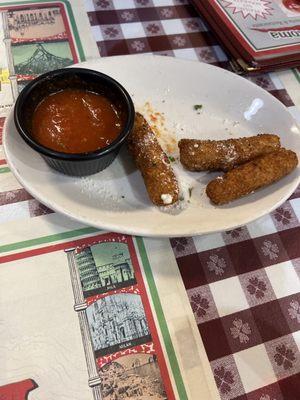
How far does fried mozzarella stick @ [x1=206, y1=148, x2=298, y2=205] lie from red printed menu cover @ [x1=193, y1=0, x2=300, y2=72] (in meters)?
0.55

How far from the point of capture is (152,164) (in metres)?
1.19

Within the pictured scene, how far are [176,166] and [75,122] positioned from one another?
0.37 metres

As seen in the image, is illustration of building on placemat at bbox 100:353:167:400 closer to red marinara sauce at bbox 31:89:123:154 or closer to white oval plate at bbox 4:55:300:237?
white oval plate at bbox 4:55:300:237

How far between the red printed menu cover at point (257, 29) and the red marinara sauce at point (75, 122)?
723 millimetres

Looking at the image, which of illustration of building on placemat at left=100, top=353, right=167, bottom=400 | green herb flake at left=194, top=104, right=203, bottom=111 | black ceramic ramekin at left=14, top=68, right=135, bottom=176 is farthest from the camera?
green herb flake at left=194, top=104, right=203, bottom=111

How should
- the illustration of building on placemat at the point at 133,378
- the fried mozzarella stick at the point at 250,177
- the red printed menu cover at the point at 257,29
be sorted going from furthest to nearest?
the red printed menu cover at the point at 257,29
the fried mozzarella stick at the point at 250,177
the illustration of building on placemat at the point at 133,378

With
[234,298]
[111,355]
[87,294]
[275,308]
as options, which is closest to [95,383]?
[111,355]

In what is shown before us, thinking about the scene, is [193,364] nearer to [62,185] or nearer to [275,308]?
[275,308]

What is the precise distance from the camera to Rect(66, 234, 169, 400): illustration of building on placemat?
960 mm

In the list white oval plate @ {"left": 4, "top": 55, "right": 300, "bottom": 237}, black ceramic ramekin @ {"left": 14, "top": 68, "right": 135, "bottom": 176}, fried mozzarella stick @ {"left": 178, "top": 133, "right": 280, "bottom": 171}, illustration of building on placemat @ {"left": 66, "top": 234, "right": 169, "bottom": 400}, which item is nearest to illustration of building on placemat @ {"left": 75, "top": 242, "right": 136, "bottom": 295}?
illustration of building on placemat @ {"left": 66, "top": 234, "right": 169, "bottom": 400}

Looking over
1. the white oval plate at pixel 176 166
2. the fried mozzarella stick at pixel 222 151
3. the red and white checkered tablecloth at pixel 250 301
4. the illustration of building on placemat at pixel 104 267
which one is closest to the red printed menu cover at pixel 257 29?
the white oval plate at pixel 176 166

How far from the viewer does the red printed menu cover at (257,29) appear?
1.59 metres

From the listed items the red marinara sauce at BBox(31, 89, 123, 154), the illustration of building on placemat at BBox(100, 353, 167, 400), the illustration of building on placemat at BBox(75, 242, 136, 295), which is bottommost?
the illustration of building on placemat at BBox(100, 353, 167, 400)

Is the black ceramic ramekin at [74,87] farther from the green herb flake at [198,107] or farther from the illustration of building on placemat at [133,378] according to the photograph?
the illustration of building on placemat at [133,378]
